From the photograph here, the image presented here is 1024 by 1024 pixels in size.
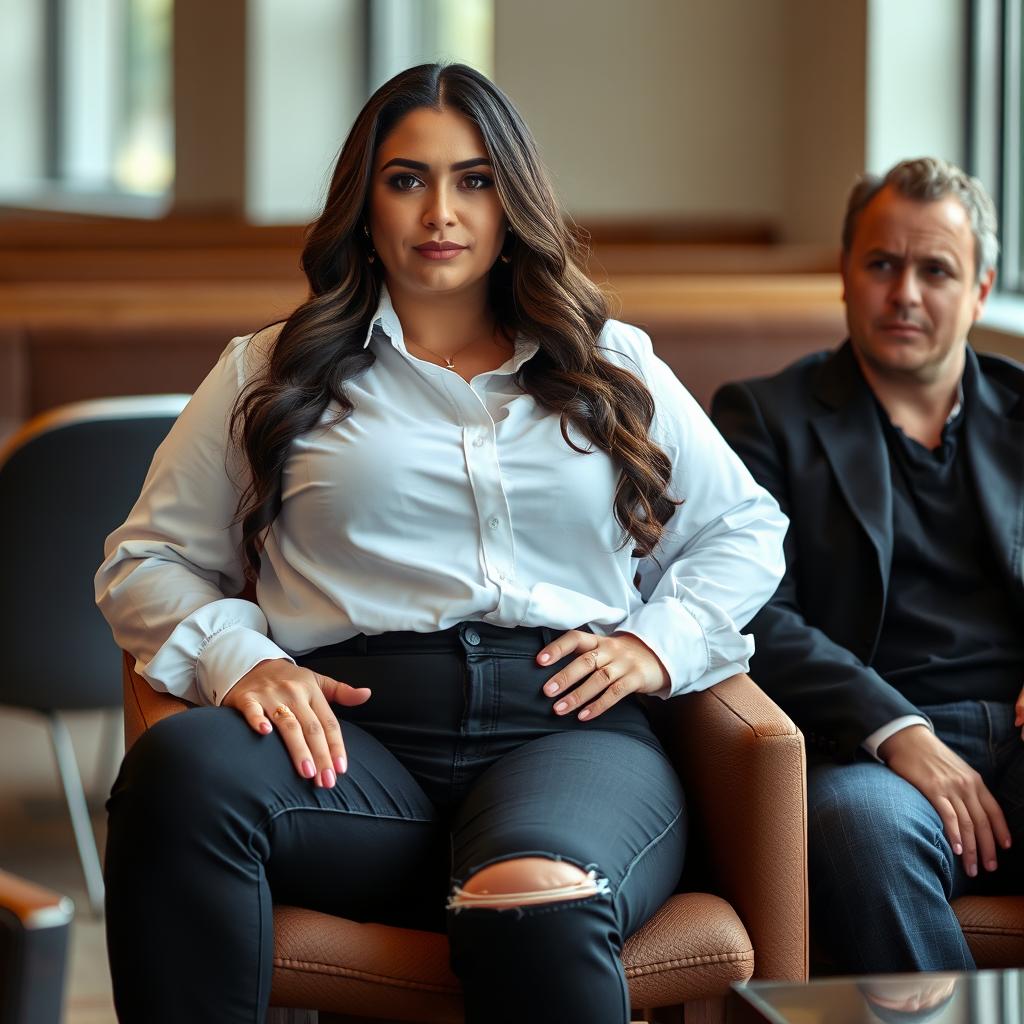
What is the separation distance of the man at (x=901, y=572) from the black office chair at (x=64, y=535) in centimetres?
108

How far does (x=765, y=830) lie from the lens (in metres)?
1.65

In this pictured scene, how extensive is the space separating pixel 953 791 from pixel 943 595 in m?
0.32

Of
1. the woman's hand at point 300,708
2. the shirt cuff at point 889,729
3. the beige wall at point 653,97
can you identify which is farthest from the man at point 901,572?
the beige wall at point 653,97

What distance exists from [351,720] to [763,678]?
1.85ft

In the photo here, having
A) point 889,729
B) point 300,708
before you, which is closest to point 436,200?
point 300,708

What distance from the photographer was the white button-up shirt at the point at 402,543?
175 centimetres

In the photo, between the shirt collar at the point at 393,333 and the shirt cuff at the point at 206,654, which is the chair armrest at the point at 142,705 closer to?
the shirt cuff at the point at 206,654

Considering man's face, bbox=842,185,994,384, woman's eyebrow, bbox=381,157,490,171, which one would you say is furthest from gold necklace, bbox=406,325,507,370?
man's face, bbox=842,185,994,384

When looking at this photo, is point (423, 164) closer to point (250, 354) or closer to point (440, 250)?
point (440, 250)

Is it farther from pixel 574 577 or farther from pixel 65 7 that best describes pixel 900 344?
pixel 65 7

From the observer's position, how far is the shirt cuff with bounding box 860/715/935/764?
188cm

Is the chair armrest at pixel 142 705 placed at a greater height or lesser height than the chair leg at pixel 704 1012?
greater

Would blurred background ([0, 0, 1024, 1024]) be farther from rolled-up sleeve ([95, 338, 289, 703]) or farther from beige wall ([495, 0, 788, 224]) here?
rolled-up sleeve ([95, 338, 289, 703])

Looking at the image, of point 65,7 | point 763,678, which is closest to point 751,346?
point 763,678
